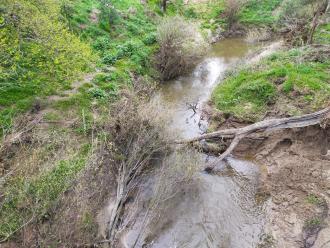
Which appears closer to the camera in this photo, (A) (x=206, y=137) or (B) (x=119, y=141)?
(B) (x=119, y=141)

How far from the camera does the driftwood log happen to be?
16775mm

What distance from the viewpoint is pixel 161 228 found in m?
13.6

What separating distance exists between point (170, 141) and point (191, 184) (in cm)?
230

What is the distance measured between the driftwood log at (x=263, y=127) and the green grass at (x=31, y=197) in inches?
304

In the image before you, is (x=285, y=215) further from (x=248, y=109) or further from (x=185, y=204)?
(x=248, y=109)

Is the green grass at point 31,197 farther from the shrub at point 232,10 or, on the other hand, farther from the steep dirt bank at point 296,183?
the shrub at point 232,10

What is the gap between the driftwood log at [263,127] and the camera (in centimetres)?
1677

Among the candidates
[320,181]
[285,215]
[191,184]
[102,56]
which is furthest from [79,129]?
[320,181]

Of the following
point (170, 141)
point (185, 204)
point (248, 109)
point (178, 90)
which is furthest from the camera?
point (178, 90)

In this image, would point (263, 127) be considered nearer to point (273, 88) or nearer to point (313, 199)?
point (273, 88)

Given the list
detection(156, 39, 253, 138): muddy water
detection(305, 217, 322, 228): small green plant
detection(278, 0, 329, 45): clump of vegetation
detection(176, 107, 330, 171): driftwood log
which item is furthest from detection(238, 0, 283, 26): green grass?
detection(305, 217, 322, 228): small green plant

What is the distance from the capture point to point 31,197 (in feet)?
31.4

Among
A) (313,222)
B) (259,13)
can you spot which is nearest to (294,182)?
(313,222)

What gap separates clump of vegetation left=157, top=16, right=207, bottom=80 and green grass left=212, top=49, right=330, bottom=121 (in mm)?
3916
